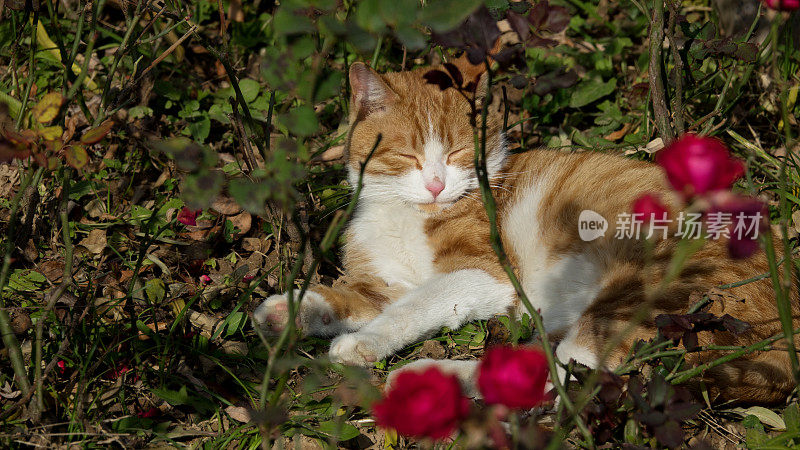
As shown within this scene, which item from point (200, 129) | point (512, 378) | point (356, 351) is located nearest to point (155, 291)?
point (356, 351)

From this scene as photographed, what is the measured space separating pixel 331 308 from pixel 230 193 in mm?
1232

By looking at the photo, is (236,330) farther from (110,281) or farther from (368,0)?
(368,0)

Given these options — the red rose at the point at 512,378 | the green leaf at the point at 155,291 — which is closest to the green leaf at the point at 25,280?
the green leaf at the point at 155,291

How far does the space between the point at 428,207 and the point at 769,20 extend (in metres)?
2.08

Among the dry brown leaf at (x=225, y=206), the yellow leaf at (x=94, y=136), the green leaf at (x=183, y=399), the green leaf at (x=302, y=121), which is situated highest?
the green leaf at (x=302, y=121)

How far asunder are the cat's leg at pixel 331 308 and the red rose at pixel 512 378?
1455mm

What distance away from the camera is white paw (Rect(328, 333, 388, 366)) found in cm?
227

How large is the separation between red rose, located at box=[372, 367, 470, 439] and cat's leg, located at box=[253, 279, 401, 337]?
4.70 ft

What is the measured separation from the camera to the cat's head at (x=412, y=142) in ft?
8.60

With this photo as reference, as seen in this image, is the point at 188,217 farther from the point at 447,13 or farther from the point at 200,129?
the point at 447,13

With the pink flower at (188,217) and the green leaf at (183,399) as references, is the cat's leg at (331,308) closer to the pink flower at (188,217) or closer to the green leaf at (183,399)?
the green leaf at (183,399)

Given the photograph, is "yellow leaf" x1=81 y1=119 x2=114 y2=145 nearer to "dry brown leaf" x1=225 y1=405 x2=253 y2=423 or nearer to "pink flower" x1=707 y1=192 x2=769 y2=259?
"dry brown leaf" x1=225 y1=405 x2=253 y2=423

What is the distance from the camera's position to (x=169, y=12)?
7.25 feet

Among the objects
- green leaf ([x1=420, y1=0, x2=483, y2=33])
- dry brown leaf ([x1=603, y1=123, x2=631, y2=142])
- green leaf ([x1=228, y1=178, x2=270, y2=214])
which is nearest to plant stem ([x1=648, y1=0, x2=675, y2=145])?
dry brown leaf ([x1=603, y1=123, x2=631, y2=142])
